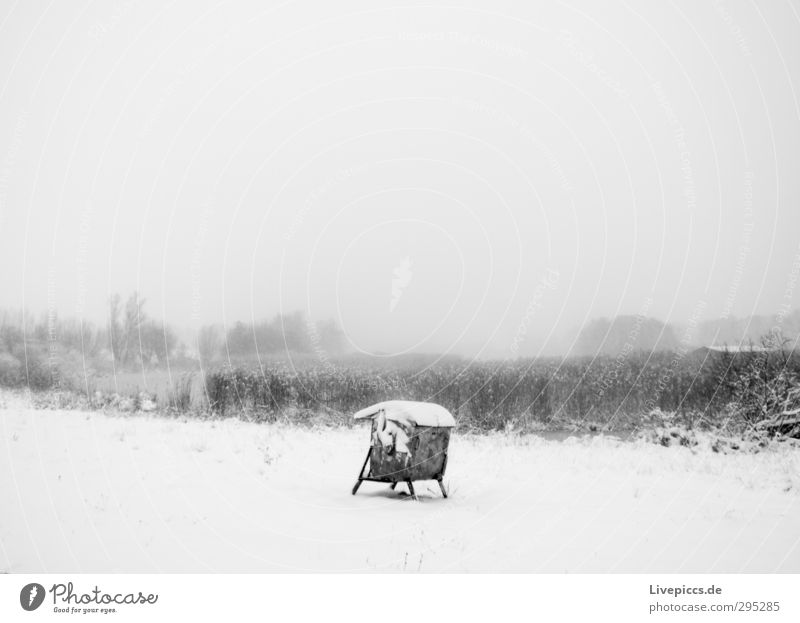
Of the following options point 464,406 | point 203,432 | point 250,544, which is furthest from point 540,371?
point 250,544

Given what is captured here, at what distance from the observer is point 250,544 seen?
6047 mm

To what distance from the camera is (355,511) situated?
779cm

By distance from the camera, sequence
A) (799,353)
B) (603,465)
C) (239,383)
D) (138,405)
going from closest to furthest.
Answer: (603,465) < (799,353) < (138,405) < (239,383)

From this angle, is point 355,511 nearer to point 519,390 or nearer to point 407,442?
point 407,442

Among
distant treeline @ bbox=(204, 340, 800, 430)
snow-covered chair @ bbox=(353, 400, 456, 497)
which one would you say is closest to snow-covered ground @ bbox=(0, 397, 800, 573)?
snow-covered chair @ bbox=(353, 400, 456, 497)

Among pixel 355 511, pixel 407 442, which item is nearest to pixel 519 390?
pixel 407 442

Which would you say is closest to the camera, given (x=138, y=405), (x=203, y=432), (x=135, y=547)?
(x=135, y=547)

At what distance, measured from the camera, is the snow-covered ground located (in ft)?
19.0

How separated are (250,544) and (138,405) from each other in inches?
716

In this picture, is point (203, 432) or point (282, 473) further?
point (203, 432)

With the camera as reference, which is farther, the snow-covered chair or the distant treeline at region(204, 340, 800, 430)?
the distant treeline at region(204, 340, 800, 430)

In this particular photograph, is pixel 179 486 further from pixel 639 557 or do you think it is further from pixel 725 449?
pixel 725 449

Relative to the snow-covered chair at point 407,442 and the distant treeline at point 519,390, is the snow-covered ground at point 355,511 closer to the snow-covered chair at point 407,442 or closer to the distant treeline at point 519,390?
the snow-covered chair at point 407,442

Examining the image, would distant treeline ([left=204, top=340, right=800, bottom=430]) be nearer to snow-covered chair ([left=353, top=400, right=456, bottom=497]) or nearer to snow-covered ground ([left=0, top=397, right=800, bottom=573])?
snow-covered ground ([left=0, top=397, right=800, bottom=573])
